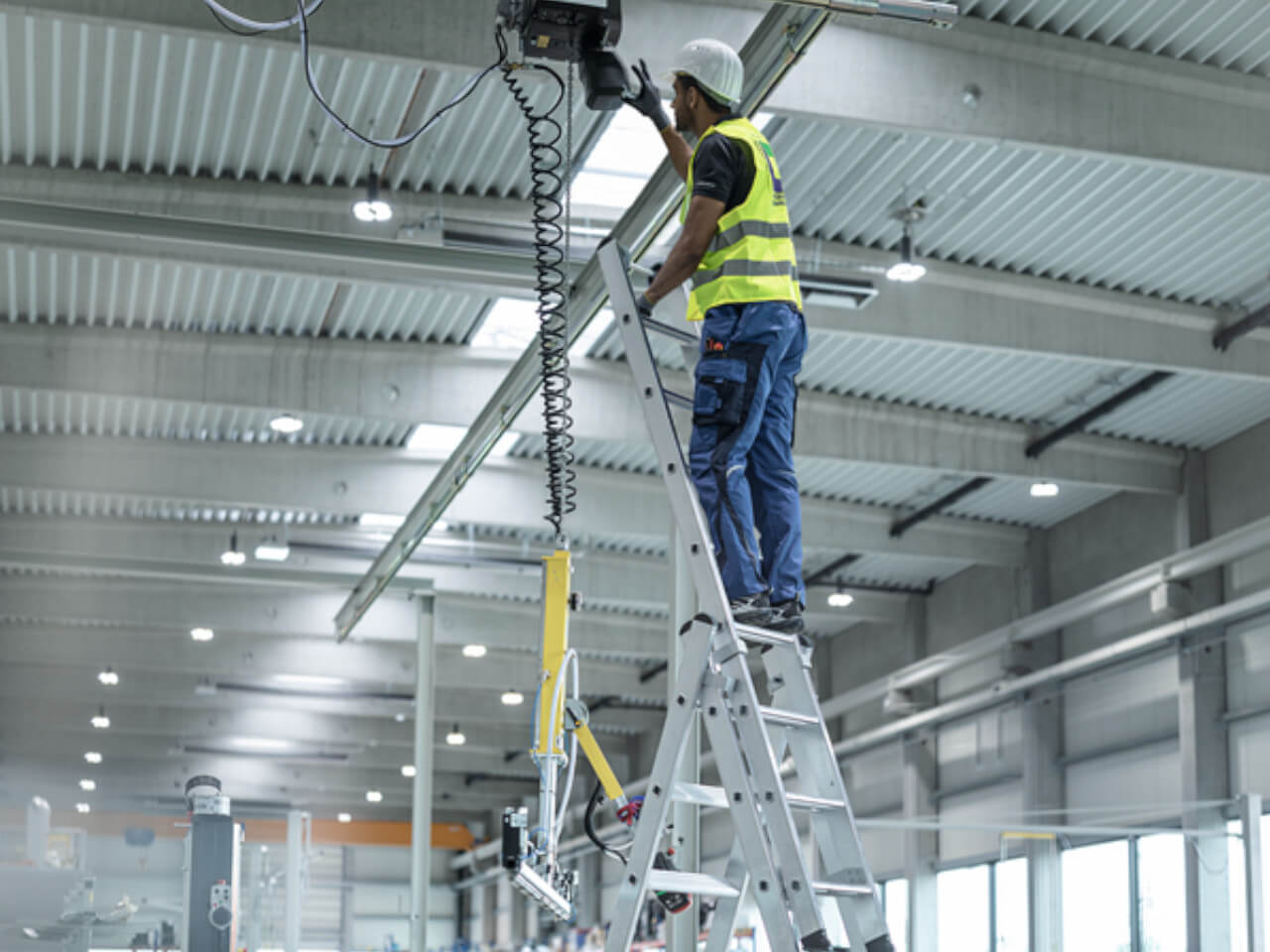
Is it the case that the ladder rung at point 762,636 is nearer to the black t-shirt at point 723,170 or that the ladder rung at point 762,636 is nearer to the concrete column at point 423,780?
the black t-shirt at point 723,170

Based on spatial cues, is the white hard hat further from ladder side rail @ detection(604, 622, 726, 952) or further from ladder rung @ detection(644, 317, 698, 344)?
ladder side rail @ detection(604, 622, 726, 952)

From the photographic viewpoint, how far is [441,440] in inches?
747

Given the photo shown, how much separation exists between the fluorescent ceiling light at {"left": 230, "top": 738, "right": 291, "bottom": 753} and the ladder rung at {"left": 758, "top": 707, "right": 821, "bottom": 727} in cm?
3035

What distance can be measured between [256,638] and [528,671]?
194 inches

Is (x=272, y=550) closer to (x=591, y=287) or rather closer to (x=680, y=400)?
(x=591, y=287)

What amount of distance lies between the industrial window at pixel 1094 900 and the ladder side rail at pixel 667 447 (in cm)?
670

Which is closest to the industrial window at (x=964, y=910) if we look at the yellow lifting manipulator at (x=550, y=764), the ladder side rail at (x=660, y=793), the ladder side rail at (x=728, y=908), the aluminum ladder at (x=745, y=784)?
the yellow lifting manipulator at (x=550, y=764)

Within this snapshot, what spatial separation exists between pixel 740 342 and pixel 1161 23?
670 centimetres

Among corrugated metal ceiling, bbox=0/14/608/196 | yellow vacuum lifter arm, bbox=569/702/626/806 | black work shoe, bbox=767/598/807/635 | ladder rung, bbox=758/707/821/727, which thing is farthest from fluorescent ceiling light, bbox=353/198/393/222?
ladder rung, bbox=758/707/821/727

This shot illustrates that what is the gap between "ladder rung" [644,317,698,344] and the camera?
6050 mm

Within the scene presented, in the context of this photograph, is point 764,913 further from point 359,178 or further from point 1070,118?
point 359,178

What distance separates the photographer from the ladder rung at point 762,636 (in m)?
→ 5.24

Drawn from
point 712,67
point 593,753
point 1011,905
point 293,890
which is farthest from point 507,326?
point 712,67

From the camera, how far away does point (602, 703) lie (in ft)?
112
